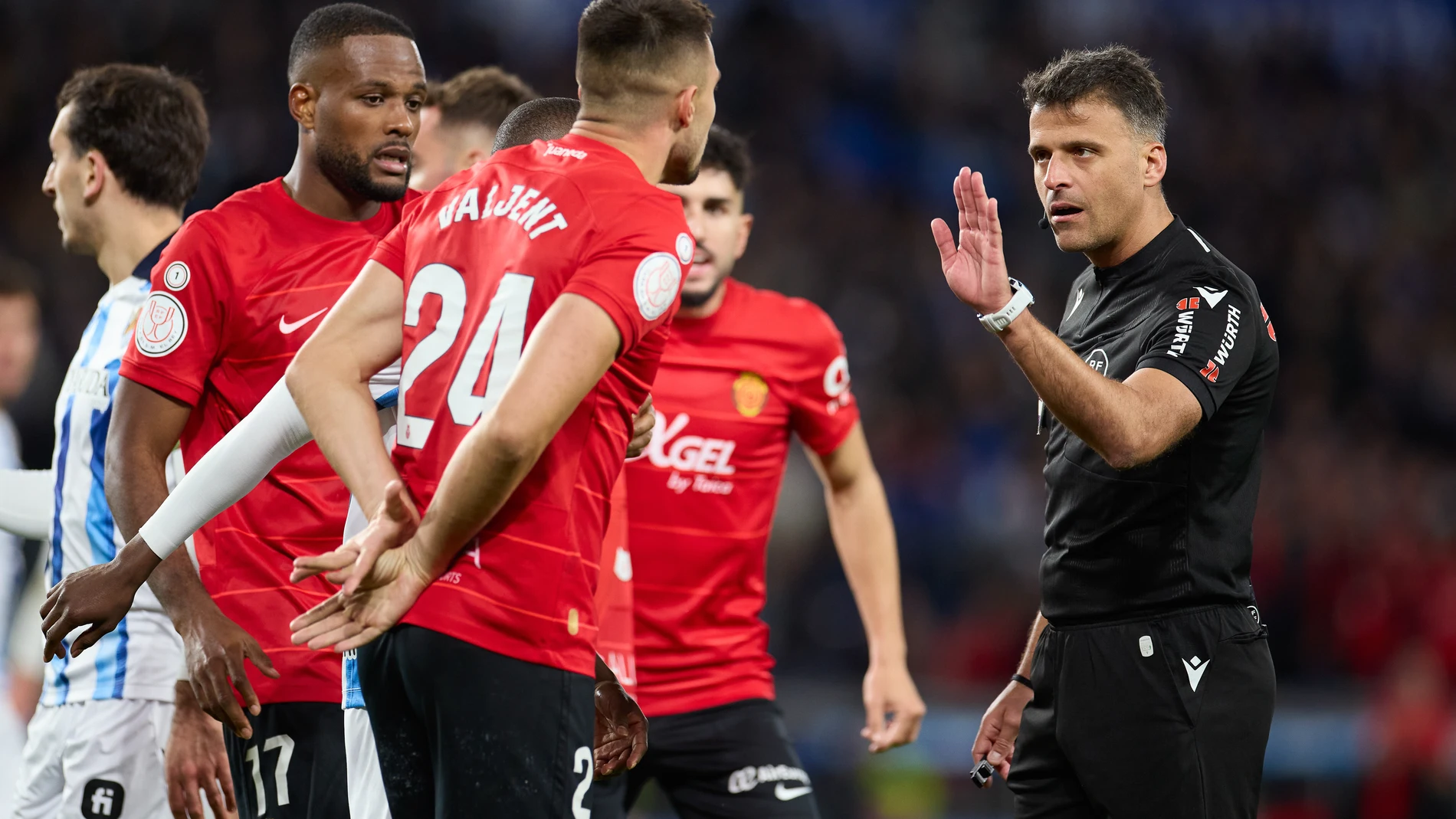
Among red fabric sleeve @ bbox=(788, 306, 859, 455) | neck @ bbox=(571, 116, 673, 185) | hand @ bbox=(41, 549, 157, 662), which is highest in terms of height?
neck @ bbox=(571, 116, 673, 185)

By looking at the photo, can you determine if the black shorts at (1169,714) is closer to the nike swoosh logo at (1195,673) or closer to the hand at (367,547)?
the nike swoosh logo at (1195,673)

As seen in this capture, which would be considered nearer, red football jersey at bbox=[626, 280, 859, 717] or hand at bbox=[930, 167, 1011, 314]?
hand at bbox=[930, 167, 1011, 314]

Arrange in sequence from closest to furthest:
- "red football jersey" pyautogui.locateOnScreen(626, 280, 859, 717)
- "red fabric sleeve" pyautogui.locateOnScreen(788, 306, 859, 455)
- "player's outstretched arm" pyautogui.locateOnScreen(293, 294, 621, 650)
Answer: "player's outstretched arm" pyautogui.locateOnScreen(293, 294, 621, 650), "red football jersey" pyautogui.locateOnScreen(626, 280, 859, 717), "red fabric sleeve" pyautogui.locateOnScreen(788, 306, 859, 455)

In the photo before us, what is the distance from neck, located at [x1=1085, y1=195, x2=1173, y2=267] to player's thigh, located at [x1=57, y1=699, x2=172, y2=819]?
9.52 feet

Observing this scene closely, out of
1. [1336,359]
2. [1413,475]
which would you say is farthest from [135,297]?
[1336,359]

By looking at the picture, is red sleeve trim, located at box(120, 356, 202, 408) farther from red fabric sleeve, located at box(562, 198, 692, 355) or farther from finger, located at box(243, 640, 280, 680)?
red fabric sleeve, located at box(562, 198, 692, 355)

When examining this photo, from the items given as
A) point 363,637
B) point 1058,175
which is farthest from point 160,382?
point 1058,175

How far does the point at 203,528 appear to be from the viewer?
3951mm

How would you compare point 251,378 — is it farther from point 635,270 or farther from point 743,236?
point 743,236

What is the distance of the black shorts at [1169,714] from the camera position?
355cm

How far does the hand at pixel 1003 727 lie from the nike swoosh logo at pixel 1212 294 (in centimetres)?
118

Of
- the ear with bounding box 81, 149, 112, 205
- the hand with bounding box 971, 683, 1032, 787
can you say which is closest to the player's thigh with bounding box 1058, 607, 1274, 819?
the hand with bounding box 971, 683, 1032, 787

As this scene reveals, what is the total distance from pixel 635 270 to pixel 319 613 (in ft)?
2.86

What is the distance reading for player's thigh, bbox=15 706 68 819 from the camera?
13.8 ft
